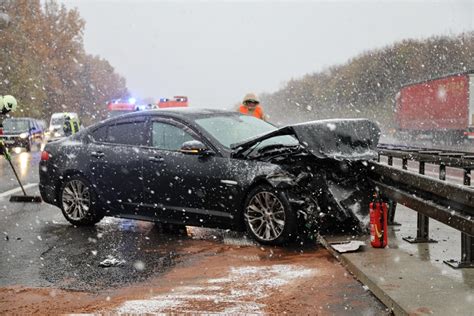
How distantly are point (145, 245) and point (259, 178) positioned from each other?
156 centimetres

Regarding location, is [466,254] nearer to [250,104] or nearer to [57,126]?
[250,104]

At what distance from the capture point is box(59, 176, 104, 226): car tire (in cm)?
923

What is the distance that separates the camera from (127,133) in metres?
9.16

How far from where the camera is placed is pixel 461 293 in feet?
17.3

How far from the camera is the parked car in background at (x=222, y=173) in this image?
25.0ft

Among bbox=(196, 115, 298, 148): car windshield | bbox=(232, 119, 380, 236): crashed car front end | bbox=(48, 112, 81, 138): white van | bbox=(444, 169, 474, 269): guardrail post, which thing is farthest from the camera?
bbox=(48, 112, 81, 138): white van

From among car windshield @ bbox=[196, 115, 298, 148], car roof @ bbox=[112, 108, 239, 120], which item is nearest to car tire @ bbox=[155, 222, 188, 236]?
car windshield @ bbox=[196, 115, 298, 148]

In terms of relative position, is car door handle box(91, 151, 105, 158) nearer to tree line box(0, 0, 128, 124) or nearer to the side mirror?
the side mirror

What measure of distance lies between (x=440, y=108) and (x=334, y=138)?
107 feet

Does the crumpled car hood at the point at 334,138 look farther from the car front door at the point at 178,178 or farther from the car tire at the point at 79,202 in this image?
the car tire at the point at 79,202

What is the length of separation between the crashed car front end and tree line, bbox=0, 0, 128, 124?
4535cm

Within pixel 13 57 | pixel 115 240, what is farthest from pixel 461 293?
pixel 13 57

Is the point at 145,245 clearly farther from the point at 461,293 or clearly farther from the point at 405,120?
the point at 405,120

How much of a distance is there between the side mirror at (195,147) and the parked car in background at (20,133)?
80.0ft
